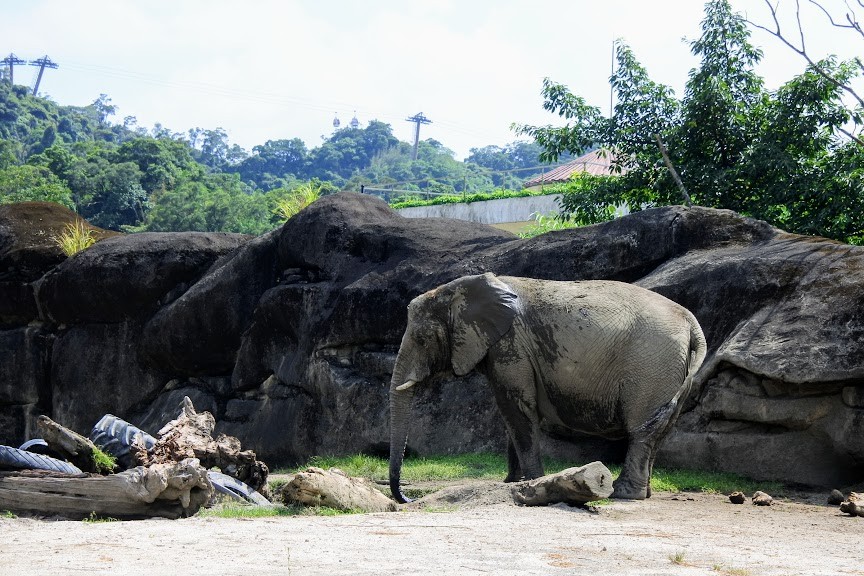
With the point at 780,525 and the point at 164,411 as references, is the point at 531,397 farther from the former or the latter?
the point at 164,411

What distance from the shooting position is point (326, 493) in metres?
9.60

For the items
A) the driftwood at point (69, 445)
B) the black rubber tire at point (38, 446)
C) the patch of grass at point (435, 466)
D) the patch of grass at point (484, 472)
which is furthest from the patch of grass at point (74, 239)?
the driftwood at point (69, 445)

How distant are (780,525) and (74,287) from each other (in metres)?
13.4

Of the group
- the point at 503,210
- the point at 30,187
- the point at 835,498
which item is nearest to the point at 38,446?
the point at 835,498

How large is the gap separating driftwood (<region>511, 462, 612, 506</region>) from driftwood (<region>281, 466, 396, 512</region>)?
4.24 ft

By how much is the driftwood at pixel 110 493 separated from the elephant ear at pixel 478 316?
3452mm

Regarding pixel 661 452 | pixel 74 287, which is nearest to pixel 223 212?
pixel 74 287

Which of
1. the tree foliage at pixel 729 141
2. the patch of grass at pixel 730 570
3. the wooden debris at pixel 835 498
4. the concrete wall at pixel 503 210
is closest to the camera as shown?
the patch of grass at pixel 730 570

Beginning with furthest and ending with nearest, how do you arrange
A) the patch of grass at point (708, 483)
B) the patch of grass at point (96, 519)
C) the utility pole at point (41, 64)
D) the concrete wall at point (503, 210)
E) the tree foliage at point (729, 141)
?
the utility pole at point (41, 64) → the concrete wall at point (503, 210) → the tree foliage at point (729, 141) → the patch of grass at point (708, 483) → the patch of grass at point (96, 519)

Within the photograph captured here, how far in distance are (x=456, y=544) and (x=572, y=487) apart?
210 centimetres

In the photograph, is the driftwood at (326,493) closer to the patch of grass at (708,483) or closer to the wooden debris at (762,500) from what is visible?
the patch of grass at (708,483)

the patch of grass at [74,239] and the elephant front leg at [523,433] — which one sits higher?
the patch of grass at [74,239]

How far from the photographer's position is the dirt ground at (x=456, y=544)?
21.8 feet

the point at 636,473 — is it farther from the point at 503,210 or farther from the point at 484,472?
the point at 503,210
